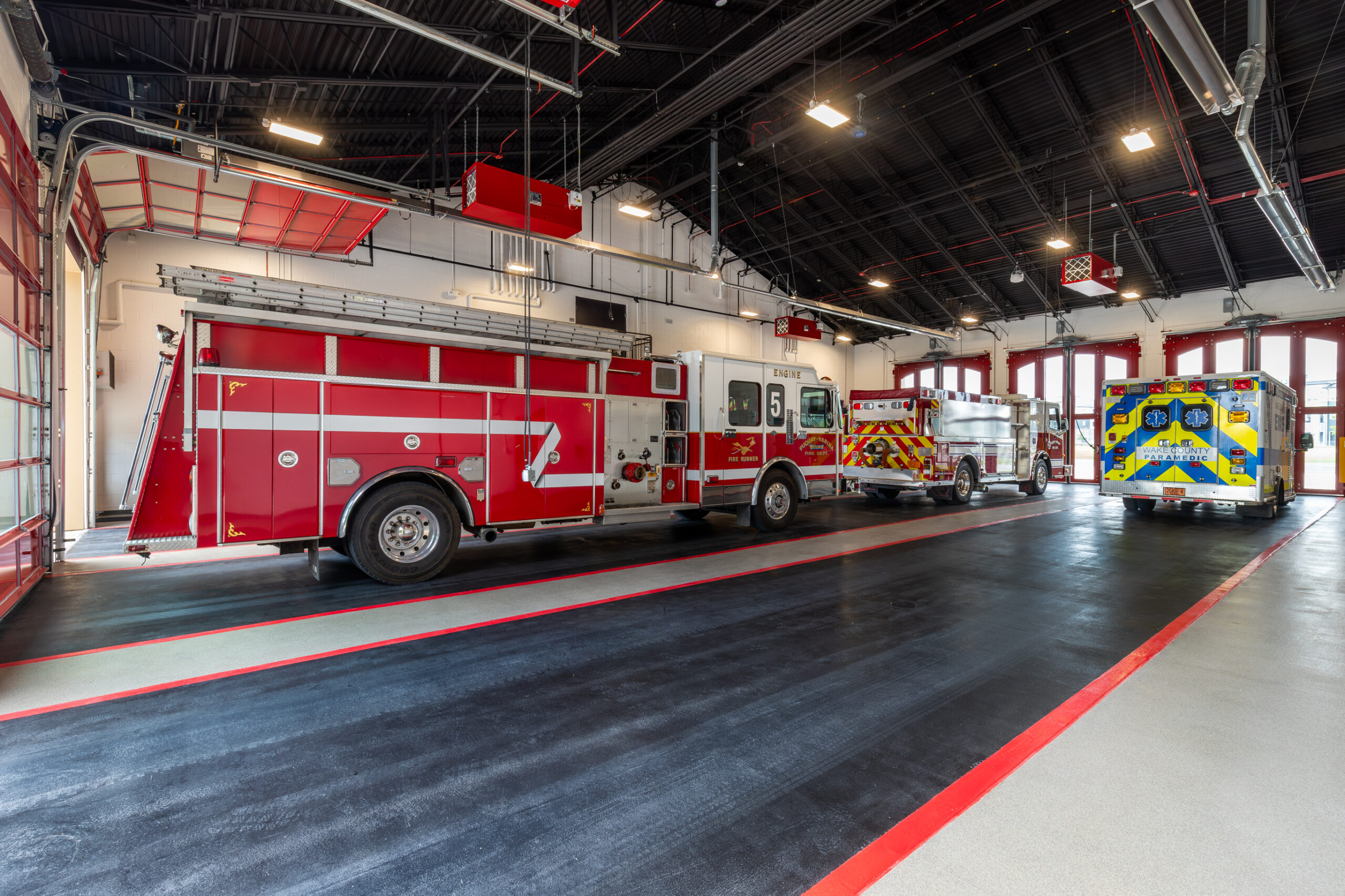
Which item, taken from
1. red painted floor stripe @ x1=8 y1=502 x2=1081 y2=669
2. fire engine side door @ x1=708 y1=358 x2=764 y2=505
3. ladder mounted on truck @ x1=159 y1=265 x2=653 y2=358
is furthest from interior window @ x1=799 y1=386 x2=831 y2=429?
ladder mounted on truck @ x1=159 y1=265 x2=653 y2=358

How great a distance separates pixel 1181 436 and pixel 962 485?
4048mm

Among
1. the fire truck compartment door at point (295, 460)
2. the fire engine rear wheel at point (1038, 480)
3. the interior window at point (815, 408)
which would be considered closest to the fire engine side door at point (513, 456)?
the fire truck compartment door at point (295, 460)

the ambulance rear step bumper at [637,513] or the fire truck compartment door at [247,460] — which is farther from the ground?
A: the fire truck compartment door at [247,460]

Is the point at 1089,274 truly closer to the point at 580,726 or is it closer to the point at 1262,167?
the point at 1262,167

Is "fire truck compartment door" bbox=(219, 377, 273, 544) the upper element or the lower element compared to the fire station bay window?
lower

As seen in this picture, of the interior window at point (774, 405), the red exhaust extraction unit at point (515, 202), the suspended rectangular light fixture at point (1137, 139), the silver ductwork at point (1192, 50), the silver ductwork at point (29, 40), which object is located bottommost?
the interior window at point (774, 405)

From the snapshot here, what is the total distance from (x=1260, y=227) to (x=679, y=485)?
17851 millimetres

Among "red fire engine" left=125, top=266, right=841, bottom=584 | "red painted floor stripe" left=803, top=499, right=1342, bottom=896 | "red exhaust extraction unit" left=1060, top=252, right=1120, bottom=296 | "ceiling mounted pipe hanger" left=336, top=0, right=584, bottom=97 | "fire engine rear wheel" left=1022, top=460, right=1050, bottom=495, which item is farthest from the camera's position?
"fire engine rear wheel" left=1022, top=460, right=1050, bottom=495

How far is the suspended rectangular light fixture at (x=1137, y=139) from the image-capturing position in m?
10.4

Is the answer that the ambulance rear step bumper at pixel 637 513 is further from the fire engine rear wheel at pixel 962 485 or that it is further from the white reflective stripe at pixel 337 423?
the fire engine rear wheel at pixel 962 485

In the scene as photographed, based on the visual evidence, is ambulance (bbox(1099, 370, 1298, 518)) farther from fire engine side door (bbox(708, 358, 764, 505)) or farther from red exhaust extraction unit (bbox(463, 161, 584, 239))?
red exhaust extraction unit (bbox(463, 161, 584, 239))

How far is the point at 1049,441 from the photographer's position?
1792cm

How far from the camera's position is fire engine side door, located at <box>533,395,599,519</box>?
22.2 ft

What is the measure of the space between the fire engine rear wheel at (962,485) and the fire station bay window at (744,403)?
22.3 feet
